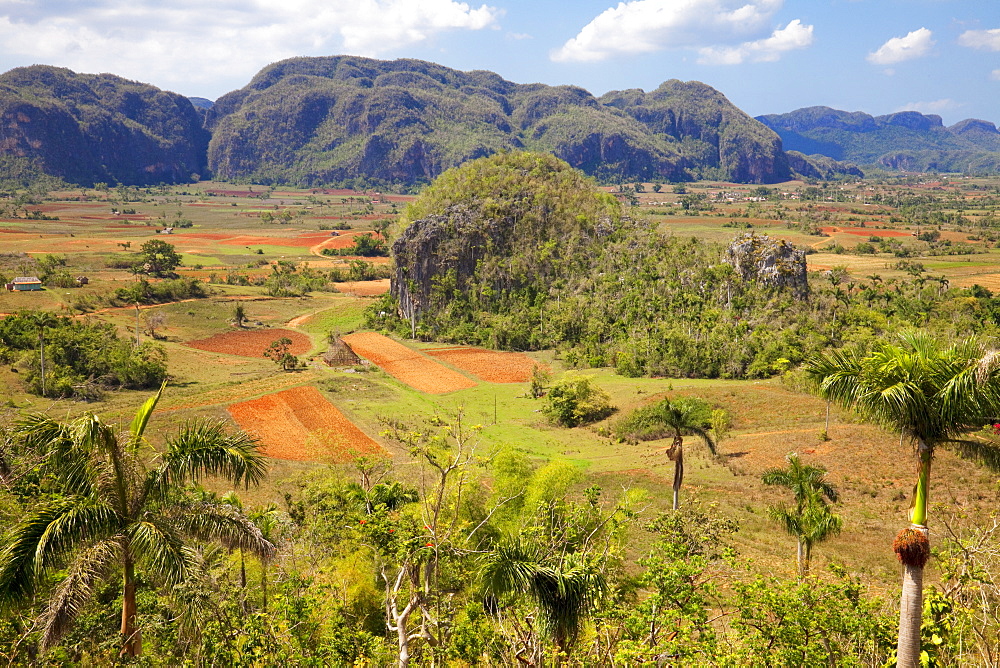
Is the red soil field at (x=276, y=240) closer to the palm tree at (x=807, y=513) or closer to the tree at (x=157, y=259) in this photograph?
the tree at (x=157, y=259)

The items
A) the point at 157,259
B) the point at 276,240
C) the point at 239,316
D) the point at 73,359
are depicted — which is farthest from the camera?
the point at 276,240

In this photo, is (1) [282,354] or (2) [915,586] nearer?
(2) [915,586]

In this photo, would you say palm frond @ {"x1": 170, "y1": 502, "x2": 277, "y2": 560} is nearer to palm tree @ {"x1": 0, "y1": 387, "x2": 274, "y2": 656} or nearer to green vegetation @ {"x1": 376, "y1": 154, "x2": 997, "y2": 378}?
palm tree @ {"x1": 0, "y1": 387, "x2": 274, "y2": 656}

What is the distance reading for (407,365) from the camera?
60.6 m

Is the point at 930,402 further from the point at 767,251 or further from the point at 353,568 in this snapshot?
the point at 767,251

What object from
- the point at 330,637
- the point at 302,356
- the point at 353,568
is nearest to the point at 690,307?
the point at 302,356

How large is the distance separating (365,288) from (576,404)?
61.5 metres

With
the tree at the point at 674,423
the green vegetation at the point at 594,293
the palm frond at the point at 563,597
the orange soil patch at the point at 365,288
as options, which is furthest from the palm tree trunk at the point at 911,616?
the orange soil patch at the point at 365,288

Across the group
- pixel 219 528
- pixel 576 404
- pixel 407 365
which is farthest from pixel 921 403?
pixel 407 365

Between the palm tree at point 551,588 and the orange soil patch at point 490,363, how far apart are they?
4477 cm

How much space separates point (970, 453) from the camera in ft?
28.8

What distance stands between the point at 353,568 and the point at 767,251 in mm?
57698

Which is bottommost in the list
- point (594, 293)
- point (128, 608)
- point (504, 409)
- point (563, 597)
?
point (504, 409)

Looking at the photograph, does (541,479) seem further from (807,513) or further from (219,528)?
(219,528)
